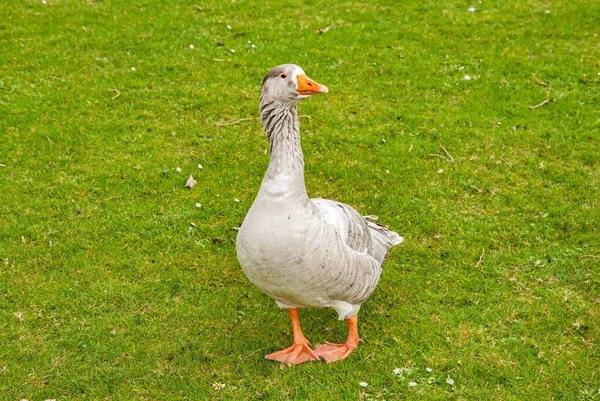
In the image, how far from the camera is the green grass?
4.89m

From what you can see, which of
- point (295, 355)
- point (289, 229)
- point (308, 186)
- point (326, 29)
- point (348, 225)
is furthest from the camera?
point (326, 29)

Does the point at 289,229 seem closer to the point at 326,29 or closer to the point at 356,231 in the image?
the point at 356,231

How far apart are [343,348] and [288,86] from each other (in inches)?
89.8

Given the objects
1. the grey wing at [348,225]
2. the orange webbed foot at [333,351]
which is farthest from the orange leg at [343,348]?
the grey wing at [348,225]

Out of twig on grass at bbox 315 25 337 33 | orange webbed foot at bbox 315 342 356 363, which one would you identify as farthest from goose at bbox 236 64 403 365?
twig on grass at bbox 315 25 337 33

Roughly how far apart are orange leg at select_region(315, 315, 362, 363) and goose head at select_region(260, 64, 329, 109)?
1.95 metres

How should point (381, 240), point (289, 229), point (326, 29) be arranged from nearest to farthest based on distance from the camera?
point (289, 229), point (381, 240), point (326, 29)

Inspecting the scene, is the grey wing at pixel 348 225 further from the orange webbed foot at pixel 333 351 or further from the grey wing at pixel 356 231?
the orange webbed foot at pixel 333 351

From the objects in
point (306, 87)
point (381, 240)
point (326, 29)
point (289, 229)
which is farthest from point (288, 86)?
point (326, 29)

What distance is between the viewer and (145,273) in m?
5.79

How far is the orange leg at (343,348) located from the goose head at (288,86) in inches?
76.7

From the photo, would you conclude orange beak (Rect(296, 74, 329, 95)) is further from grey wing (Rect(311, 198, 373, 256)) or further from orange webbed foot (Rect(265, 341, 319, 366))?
orange webbed foot (Rect(265, 341, 319, 366))

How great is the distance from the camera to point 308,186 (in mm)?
6938

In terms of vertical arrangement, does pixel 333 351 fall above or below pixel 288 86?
below
